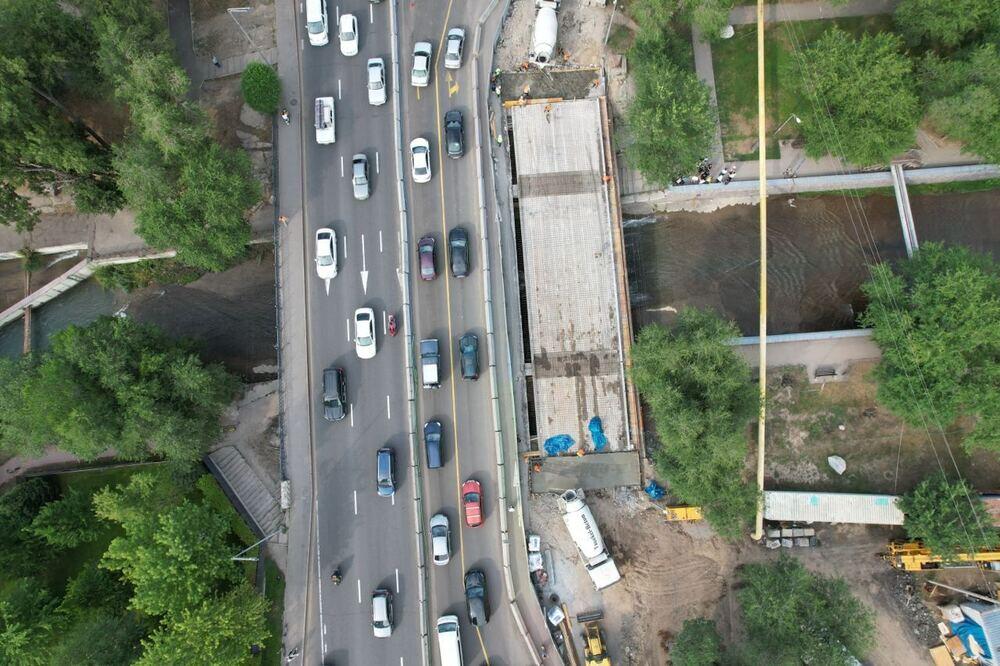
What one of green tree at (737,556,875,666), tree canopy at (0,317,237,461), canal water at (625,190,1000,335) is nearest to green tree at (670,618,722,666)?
green tree at (737,556,875,666)

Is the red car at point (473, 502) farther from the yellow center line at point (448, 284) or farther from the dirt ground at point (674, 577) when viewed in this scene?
the dirt ground at point (674, 577)

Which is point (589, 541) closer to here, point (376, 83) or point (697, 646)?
point (697, 646)

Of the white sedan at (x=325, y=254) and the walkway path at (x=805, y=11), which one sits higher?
the walkway path at (x=805, y=11)

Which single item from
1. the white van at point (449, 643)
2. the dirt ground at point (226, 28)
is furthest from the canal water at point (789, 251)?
the dirt ground at point (226, 28)

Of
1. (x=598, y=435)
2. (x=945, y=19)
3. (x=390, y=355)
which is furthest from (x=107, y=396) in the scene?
(x=945, y=19)

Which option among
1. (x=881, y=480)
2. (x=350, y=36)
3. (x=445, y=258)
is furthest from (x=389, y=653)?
(x=350, y=36)

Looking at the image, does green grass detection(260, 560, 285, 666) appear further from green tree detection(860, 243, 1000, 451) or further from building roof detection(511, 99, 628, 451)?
green tree detection(860, 243, 1000, 451)
